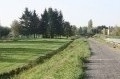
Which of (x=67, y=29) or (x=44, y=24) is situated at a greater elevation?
(x=44, y=24)

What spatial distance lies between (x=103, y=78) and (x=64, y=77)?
1960 mm

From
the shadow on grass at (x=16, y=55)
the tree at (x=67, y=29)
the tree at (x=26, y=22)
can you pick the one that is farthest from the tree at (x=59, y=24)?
the shadow on grass at (x=16, y=55)

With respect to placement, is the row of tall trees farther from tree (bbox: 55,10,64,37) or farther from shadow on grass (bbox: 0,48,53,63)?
shadow on grass (bbox: 0,48,53,63)

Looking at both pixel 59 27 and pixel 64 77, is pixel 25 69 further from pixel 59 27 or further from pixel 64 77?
pixel 59 27

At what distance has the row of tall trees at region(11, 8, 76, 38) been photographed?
132688mm

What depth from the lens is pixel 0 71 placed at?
23.8 m

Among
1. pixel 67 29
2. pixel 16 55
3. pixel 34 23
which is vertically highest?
pixel 34 23

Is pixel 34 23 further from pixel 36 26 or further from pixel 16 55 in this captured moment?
pixel 16 55

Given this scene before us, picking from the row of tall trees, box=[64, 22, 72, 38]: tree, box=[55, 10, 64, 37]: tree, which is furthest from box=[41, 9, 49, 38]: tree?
box=[64, 22, 72, 38]: tree

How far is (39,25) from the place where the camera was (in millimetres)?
137625

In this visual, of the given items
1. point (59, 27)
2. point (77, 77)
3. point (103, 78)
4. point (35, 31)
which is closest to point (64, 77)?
point (77, 77)

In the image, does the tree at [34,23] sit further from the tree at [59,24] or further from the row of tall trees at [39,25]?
the tree at [59,24]

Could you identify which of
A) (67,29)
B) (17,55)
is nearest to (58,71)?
(17,55)

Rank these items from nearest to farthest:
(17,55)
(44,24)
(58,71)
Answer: (58,71), (17,55), (44,24)
